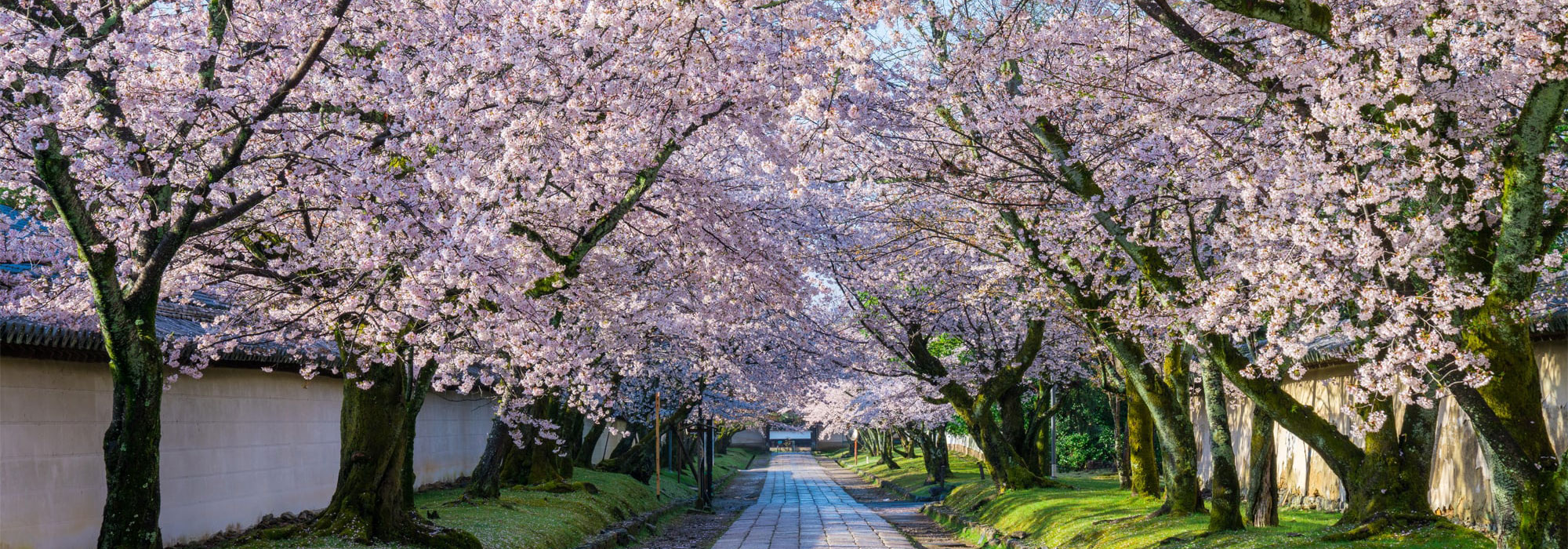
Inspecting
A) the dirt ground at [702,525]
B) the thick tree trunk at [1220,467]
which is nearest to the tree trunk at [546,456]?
the dirt ground at [702,525]

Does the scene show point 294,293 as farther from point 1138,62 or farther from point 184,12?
point 1138,62

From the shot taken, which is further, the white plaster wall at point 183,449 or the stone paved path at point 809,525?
the stone paved path at point 809,525

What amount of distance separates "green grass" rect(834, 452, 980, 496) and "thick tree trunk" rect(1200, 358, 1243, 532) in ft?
71.4

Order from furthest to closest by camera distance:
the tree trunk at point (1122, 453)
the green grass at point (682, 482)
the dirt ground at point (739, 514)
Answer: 1. the green grass at point (682, 482)
2. the tree trunk at point (1122, 453)
3. the dirt ground at point (739, 514)

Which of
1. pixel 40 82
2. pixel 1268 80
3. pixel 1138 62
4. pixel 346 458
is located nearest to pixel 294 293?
pixel 346 458

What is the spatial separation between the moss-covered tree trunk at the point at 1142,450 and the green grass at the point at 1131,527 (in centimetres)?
32

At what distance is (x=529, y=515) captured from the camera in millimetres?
16625

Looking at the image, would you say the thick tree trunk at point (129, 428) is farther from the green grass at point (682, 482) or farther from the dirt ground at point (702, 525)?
the green grass at point (682, 482)

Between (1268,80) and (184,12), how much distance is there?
27.8ft

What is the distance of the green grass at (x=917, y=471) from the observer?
1454 inches

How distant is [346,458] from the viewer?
463 inches

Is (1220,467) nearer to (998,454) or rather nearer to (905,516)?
(998,454)

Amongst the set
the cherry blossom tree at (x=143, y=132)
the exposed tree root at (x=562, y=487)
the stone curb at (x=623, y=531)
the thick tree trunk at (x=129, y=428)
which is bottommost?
the stone curb at (x=623, y=531)

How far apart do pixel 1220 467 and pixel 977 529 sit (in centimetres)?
833
